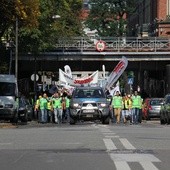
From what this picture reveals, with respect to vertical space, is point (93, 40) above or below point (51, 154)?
above

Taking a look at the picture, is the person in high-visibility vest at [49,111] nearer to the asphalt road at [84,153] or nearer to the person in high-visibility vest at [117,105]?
the person in high-visibility vest at [117,105]

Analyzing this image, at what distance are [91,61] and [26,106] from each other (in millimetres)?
21548

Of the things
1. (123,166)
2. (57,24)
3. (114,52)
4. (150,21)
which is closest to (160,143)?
(123,166)

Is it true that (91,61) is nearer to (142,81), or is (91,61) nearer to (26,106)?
(26,106)

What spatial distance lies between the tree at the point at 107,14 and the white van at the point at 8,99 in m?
57.7

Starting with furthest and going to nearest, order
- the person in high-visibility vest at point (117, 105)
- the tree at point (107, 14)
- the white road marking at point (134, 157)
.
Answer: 1. the tree at point (107, 14)
2. the person in high-visibility vest at point (117, 105)
3. the white road marking at point (134, 157)

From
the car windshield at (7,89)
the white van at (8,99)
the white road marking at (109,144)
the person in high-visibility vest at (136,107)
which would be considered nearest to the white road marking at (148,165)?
the white road marking at (109,144)

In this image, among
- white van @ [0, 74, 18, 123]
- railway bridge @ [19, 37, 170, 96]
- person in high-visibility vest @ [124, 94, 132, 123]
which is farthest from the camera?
railway bridge @ [19, 37, 170, 96]

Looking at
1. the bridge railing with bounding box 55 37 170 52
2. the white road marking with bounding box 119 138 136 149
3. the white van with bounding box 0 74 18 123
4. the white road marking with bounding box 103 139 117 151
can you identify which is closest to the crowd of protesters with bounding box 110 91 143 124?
the white van with bounding box 0 74 18 123

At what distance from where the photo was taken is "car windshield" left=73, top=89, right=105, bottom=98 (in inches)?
1228

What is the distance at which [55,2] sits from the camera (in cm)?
5338

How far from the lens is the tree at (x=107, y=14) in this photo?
91625mm

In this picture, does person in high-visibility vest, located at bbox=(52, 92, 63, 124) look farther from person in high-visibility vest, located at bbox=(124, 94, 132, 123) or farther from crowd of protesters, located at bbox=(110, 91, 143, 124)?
person in high-visibility vest, located at bbox=(124, 94, 132, 123)

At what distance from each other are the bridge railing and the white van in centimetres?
2457
